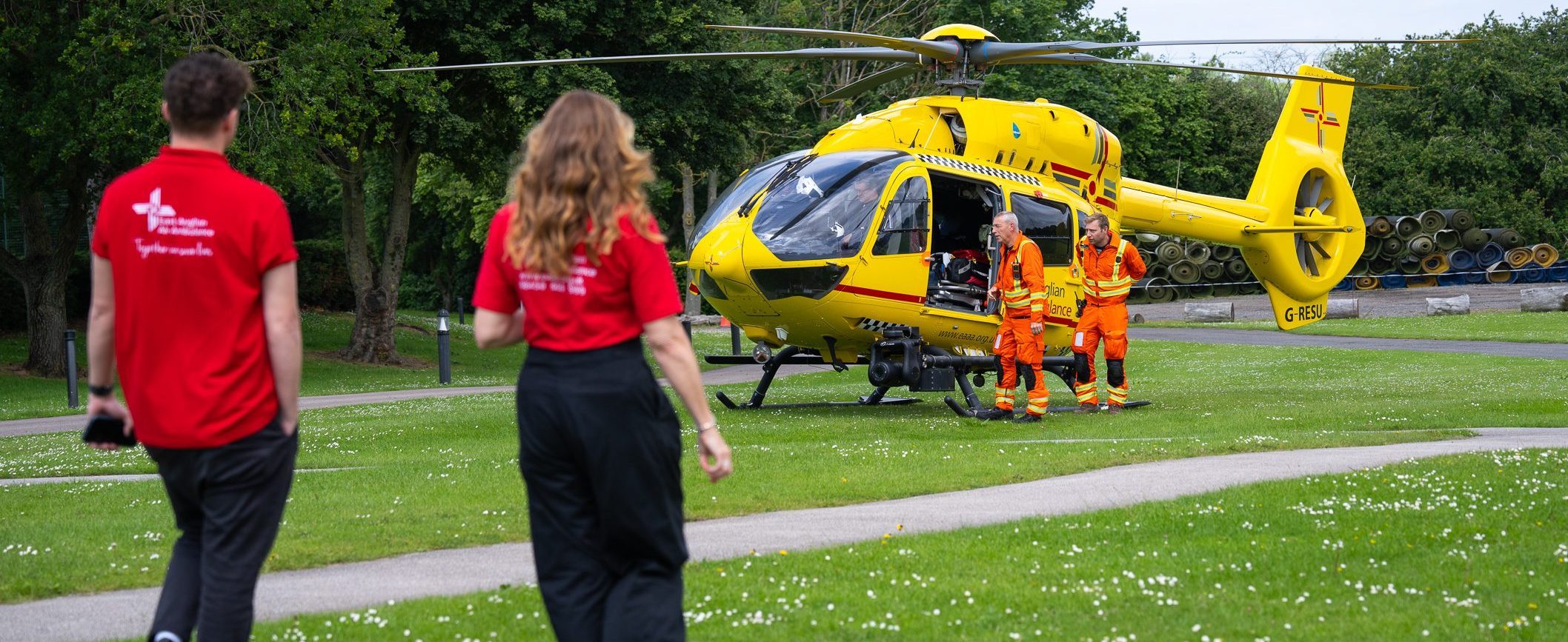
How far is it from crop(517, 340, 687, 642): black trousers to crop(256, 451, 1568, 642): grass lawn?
1.31 metres

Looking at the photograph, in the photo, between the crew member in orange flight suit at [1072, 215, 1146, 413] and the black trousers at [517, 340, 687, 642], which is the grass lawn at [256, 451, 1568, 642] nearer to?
the black trousers at [517, 340, 687, 642]

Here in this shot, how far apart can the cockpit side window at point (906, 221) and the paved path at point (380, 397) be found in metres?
2.94

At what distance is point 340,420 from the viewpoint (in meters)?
17.5

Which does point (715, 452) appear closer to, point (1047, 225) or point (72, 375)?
point (1047, 225)

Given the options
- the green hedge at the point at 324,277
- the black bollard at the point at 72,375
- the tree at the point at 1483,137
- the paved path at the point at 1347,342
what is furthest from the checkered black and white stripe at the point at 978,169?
the tree at the point at 1483,137

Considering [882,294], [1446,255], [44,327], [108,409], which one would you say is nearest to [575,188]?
[108,409]

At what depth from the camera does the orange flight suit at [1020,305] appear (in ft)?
48.2

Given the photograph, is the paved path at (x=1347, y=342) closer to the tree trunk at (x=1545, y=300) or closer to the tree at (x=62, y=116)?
the tree trunk at (x=1545, y=300)

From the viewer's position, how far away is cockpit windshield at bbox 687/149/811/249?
1525 cm

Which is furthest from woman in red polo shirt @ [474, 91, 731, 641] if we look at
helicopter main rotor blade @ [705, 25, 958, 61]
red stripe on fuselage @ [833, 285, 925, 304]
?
helicopter main rotor blade @ [705, 25, 958, 61]

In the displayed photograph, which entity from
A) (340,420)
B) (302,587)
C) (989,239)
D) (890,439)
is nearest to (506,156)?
(340,420)

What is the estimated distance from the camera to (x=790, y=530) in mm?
8242

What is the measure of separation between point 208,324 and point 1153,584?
4262 millimetres

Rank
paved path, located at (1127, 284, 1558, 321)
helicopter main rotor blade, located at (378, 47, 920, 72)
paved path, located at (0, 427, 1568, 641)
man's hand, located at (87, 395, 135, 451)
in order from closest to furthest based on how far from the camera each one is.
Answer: man's hand, located at (87, 395, 135, 451)
paved path, located at (0, 427, 1568, 641)
helicopter main rotor blade, located at (378, 47, 920, 72)
paved path, located at (1127, 284, 1558, 321)
